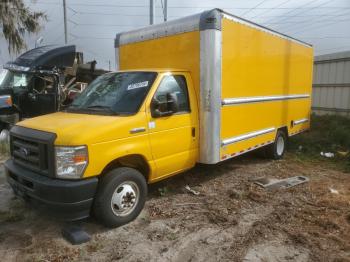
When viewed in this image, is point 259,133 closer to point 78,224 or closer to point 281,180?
point 281,180

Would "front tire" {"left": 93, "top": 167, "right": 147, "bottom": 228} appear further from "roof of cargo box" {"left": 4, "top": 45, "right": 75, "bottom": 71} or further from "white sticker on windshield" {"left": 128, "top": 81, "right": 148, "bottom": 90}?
"roof of cargo box" {"left": 4, "top": 45, "right": 75, "bottom": 71}

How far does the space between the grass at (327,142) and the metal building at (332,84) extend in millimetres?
552

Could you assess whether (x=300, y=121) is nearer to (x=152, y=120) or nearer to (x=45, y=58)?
(x=152, y=120)

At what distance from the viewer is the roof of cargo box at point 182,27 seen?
549 cm

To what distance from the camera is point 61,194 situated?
404 centimetres

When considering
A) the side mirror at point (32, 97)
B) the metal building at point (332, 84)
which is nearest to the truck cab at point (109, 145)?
the side mirror at point (32, 97)

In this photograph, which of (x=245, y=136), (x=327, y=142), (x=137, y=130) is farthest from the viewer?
(x=327, y=142)

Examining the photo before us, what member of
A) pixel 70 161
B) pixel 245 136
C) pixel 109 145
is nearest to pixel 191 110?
pixel 245 136

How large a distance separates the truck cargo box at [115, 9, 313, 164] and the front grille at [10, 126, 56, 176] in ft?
8.55

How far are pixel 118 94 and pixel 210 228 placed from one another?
7.79 ft

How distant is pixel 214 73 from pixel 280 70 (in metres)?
2.98

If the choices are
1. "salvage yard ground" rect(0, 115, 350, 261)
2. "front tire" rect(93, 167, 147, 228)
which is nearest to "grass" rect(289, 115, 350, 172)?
"salvage yard ground" rect(0, 115, 350, 261)

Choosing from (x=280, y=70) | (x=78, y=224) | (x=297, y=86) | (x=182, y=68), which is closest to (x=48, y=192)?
(x=78, y=224)

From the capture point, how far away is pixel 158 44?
20.7 ft
